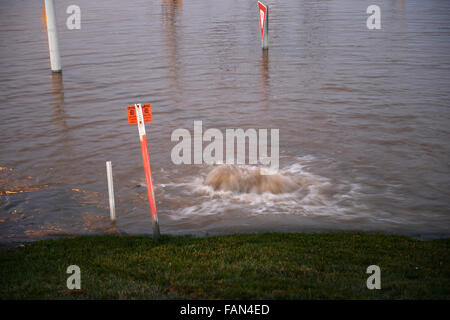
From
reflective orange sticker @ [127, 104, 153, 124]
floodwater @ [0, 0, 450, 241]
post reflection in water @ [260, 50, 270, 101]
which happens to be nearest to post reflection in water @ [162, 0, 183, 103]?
floodwater @ [0, 0, 450, 241]

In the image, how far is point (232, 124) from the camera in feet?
45.4

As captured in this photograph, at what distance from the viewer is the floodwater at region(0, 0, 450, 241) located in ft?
28.7

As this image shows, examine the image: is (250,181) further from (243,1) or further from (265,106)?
(243,1)

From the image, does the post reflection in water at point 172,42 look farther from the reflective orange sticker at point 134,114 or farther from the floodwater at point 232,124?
the reflective orange sticker at point 134,114

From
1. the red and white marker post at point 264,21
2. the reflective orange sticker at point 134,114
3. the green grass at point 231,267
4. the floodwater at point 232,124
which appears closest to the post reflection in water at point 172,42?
the floodwater at point 232,124

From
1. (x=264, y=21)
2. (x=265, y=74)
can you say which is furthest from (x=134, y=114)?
(x=264, y=21)

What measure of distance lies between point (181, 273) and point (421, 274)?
2.66 m

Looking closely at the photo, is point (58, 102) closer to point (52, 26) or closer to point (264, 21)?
point (52, 26)

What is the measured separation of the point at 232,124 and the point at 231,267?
811 centimetres

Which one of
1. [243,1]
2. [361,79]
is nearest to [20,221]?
[361,79]

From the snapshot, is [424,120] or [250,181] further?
[424,120]

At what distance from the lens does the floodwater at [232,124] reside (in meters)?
8.75

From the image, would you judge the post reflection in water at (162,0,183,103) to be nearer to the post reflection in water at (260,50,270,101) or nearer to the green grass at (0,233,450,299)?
the post reflection in water at (260,50,270,101)

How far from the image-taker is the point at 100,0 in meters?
57.8
